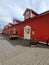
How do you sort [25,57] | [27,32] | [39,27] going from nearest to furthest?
[25,57], [39,27], [27,32]

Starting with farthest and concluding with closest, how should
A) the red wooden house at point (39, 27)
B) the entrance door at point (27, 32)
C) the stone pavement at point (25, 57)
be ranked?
the entrance door at point (27, 32) → the red wooden house at point (39, 27) → the stone pavement at point (25, 57)

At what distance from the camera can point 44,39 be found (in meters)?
11.3

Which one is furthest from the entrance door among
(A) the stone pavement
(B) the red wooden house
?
(A) the stone pavement

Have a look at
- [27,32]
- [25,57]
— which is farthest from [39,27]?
[25,57]

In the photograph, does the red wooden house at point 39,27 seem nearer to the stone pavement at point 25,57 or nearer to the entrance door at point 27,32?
the entrance door at point 27,32

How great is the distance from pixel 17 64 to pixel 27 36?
11.0m

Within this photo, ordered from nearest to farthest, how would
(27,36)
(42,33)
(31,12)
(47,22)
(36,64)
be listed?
1. (36,64)
2. (47,22)
3. (42,33)
4. (27,36)
5. (31,12)

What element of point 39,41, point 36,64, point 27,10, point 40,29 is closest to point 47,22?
point 40,29

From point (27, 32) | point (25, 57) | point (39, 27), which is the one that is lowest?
point (25, 57)

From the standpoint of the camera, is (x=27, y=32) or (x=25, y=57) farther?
(x=27, y=32)

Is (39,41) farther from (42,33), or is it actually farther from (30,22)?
(30,22)

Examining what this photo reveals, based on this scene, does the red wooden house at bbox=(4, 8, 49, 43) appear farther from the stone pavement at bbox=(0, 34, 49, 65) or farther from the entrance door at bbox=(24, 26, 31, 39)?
the stone pavement at bbox=(0, 34, 49, 65)

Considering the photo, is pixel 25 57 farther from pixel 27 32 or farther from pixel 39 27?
pixel 27 32

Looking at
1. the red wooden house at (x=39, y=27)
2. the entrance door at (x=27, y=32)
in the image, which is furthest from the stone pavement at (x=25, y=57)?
the entrance door at (x=27, y=32)
